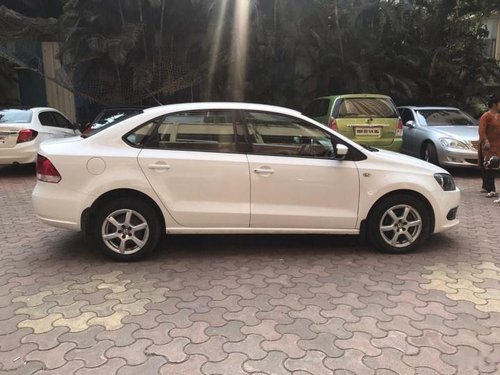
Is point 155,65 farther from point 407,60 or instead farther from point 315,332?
point 315,332

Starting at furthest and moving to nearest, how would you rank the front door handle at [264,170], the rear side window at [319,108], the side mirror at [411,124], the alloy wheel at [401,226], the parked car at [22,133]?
the side mirror at [411,124] < the rear side window at [319,108] < the parked car at [22,133] < the alloy wheel at [401,226] < the front door handle at [264,170]

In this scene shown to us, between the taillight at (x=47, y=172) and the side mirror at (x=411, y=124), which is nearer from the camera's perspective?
the taillight at (x=47, y=172)

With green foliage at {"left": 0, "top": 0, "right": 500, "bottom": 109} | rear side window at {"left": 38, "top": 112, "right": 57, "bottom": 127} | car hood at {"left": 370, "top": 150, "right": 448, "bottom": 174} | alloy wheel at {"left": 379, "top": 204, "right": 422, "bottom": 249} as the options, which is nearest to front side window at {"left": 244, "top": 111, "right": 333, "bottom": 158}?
car hood at {"left": 370, "top": 150, "right": 448, "bottom": 174}

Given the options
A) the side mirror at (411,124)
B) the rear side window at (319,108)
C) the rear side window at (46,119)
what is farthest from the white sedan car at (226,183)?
the side mirror at (411,124)

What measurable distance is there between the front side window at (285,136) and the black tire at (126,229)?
48.0 inches

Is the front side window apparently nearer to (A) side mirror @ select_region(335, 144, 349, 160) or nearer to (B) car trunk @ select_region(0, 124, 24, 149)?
(A) side mirror @ select_region(335, 144, 349, 160)

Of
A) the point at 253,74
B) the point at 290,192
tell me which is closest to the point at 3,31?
the point at 253,74

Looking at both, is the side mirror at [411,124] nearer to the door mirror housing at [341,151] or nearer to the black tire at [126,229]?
the door mirror housing at [341,151]

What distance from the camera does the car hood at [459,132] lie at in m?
9.83

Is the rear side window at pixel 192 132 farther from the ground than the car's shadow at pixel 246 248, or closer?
farther from the ground

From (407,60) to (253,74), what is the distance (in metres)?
5.01

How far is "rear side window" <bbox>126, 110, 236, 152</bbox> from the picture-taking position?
4848 mm

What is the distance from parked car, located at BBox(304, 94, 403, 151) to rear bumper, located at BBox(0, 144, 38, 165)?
18.9 feet

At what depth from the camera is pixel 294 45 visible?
49.6 feet
